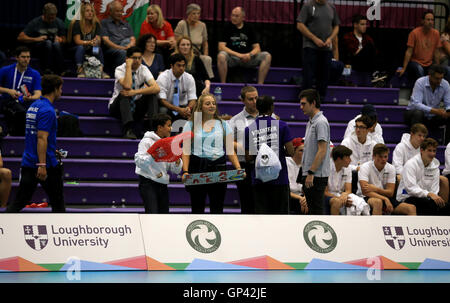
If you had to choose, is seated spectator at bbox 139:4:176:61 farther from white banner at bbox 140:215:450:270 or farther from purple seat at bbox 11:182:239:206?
white banner at bbox 140:215:450:270

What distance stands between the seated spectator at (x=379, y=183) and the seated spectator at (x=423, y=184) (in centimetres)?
18

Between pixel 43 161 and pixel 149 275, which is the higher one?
pixel 43 161

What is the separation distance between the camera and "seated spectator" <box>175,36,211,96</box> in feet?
31.8

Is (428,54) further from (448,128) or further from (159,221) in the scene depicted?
(159,221)

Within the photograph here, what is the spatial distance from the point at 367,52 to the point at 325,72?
4.13 ft

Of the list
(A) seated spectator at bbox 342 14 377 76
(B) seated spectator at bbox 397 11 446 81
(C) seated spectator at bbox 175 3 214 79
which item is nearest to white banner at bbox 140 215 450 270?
(C) seated spectator at bbox 175 3 214 79

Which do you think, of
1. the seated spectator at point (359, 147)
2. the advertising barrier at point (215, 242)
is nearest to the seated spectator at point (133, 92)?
the seated spectator at point (359, 147)

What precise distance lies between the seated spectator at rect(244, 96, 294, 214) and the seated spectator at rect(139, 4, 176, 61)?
11.3 feet

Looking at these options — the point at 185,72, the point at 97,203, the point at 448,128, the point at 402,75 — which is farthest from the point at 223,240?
the point at 402,75

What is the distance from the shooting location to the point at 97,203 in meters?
8.80

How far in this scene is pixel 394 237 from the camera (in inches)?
265

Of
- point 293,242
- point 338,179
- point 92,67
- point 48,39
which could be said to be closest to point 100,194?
point 92,67

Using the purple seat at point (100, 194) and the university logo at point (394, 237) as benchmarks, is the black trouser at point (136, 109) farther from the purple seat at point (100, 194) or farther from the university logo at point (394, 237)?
the university logo at point (394, 237)

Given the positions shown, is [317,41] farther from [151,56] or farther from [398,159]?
[151,56]
